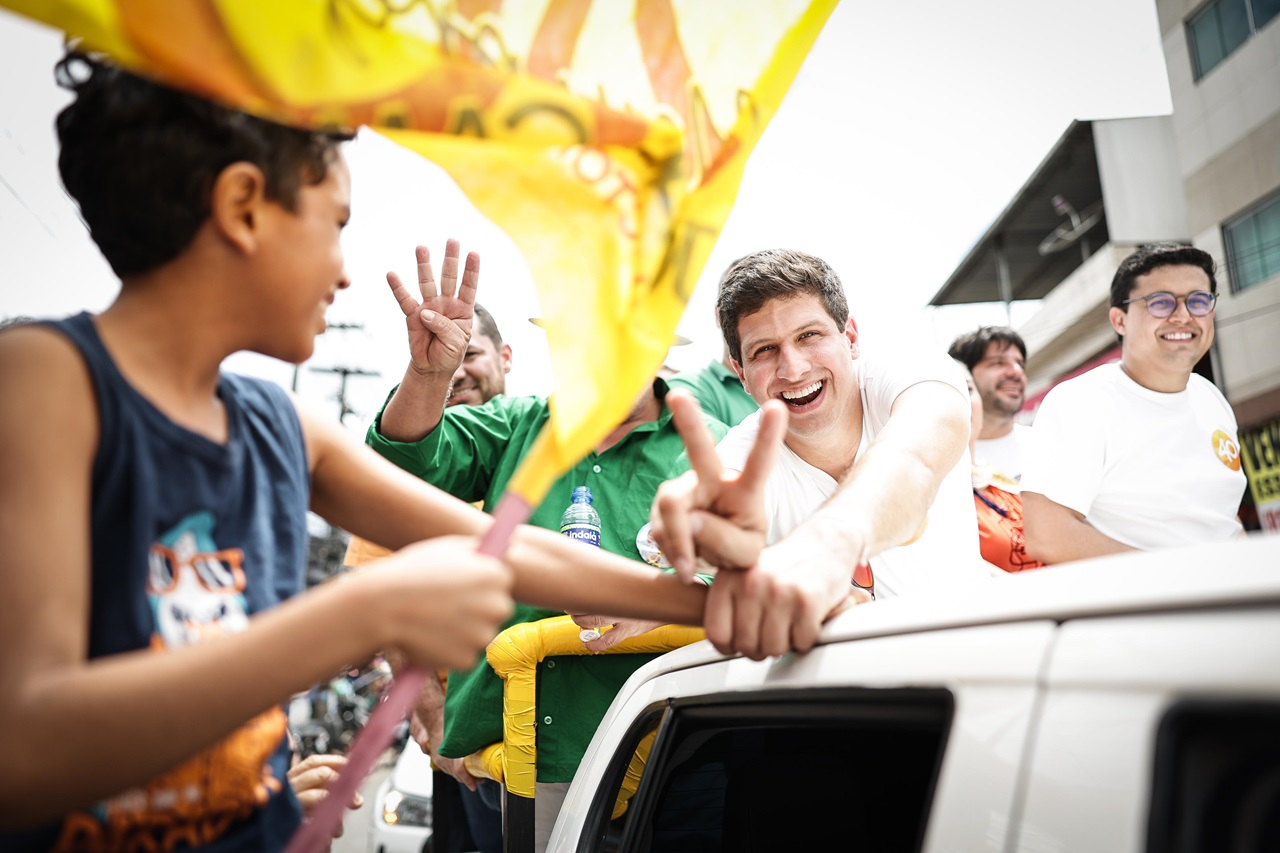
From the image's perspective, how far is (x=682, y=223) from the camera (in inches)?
54.2

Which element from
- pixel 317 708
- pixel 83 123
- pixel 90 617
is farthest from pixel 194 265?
pixel 317 708

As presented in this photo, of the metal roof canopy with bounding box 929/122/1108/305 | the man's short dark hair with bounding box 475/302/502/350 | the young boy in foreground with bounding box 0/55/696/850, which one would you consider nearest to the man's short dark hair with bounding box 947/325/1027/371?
the man's short dark hair with bounding box 475/302/502/350

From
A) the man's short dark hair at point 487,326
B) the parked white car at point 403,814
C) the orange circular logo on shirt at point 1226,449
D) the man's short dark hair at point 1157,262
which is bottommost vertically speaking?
the parked white car at point 403,814

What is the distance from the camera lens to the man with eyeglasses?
339 centimetres

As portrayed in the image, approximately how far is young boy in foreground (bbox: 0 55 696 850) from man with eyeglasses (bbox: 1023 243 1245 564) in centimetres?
284

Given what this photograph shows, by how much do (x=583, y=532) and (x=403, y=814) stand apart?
518 cm

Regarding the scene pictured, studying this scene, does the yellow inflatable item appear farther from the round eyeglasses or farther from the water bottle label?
the round eyeglasses

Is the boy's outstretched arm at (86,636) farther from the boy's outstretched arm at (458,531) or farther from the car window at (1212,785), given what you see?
the car window at (1212,785)

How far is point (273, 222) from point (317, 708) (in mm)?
21755

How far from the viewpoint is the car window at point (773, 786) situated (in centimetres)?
175

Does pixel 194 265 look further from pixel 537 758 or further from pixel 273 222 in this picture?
pixel 537 758

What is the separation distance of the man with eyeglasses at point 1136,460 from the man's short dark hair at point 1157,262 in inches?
13.0

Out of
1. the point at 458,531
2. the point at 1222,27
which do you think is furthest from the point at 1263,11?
the point at 458,531

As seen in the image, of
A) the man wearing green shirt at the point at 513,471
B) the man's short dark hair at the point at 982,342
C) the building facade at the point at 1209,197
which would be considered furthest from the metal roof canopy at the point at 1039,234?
the man wearing green shirt at the point at 513,471
